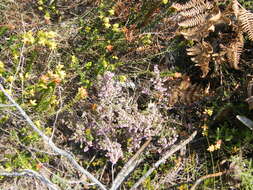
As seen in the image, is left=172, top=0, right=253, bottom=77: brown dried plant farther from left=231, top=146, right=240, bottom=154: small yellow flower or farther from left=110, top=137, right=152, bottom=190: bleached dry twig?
left=110, top=137, right=152, bottom=190: bleached dry twig

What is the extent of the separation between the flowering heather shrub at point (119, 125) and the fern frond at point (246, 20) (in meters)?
0.97

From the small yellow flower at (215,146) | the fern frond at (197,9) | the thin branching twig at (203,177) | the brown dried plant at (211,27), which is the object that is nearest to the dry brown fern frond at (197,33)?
the brown dried plant at (211,27)

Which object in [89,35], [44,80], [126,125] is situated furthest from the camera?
[89,35]

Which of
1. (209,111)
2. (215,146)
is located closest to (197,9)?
(209,111)

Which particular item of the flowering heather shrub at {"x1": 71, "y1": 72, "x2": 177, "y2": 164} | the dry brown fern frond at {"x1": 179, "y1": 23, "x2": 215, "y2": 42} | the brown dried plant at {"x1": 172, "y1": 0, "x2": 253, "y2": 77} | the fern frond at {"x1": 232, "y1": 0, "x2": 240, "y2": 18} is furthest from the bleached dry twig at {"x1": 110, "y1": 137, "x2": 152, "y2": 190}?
the fern frond at {"x1": 232, "y1": 0, "x2": 240, "y2": 18}

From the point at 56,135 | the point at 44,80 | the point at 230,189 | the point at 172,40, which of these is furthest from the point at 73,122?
the point at 230,189

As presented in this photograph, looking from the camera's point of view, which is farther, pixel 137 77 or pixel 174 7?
pixel 137 77

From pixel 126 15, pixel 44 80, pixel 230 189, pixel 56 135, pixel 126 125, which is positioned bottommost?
pixel 230 189

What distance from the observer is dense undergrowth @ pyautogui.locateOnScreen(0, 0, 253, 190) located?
8.46ft

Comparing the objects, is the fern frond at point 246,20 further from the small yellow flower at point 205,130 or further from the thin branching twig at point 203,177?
the thin branching twig at point 203,177

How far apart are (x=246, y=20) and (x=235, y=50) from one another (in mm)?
255

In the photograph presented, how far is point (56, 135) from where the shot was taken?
109 inches

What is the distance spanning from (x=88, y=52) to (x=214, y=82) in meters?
1.17

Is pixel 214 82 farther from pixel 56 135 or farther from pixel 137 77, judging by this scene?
pixel 56 135
